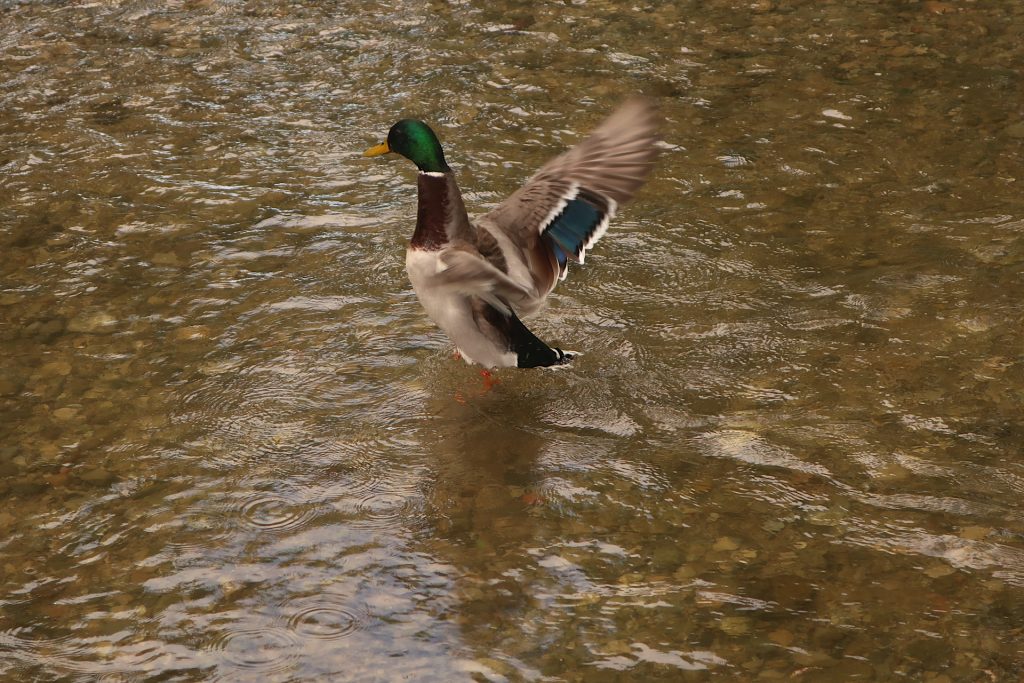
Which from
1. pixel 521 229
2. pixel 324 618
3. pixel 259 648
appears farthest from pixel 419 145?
pixel 259 648

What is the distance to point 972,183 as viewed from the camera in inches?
277

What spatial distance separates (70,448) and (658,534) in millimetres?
2637

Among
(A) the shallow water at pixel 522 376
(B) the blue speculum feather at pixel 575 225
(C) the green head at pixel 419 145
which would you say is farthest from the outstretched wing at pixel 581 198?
(A) the shallow water at pixel 522 376

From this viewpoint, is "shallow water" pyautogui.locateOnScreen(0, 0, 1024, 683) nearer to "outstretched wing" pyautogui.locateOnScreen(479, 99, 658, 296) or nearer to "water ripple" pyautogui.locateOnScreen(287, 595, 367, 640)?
"water ripple" pyautogui.locateOnScreen(287, 595, 367, 640)

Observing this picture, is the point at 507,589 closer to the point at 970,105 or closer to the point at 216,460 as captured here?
the point at 216,460

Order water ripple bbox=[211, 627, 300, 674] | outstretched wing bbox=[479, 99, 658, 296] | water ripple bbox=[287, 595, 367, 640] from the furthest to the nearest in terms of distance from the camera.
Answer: outstretched wing bbox=[479, 99, 658, 296]
water ripple bbox=[287, 595, 367, 640]
water ripple bbox=[211, 627, 300, 674]

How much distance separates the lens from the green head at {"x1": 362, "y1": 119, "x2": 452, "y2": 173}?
218 inches

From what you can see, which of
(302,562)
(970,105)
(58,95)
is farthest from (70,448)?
(970,105)

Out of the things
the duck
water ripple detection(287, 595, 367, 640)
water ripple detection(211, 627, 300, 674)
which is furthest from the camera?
the duck

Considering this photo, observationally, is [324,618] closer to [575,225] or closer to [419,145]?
[575,225]

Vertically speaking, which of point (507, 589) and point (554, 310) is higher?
point (554, 310)

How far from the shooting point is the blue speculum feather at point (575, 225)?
5.52 meters

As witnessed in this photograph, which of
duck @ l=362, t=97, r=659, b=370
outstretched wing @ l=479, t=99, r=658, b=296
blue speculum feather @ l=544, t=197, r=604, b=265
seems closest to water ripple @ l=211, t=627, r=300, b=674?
duck @ l=362, t=97, r=659, b=370

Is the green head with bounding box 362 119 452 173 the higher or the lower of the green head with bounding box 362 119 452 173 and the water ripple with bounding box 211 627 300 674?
the higher
